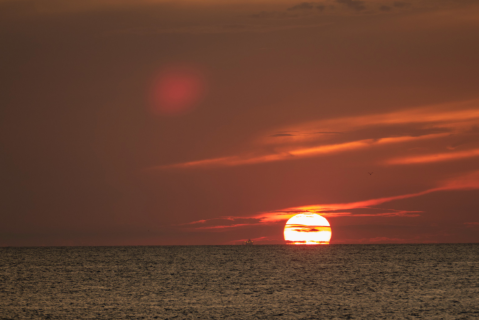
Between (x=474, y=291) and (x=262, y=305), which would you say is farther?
(x=474, y=291)

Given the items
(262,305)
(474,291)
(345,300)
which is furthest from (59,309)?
(474,291)

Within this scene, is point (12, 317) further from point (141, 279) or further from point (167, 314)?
point (141, 279)

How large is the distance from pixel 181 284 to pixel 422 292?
116 feet

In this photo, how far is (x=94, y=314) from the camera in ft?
155

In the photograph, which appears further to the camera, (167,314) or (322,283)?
(322,283)

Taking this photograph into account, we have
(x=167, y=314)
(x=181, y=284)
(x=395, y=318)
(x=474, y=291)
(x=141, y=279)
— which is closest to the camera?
(x=395, y=318)

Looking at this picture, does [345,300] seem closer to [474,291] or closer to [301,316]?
[301,316]

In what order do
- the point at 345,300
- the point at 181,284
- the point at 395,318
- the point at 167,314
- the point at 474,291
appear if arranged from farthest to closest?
the point at 181,284
the point at 474,291
the point at 345,300
the point at 167,314
the point at 395,318

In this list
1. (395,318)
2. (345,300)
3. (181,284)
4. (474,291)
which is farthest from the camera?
(181,284)

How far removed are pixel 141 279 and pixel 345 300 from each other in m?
43.4

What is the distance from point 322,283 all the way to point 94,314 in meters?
43.0

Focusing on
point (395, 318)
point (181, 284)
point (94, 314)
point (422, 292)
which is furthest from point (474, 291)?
point (94, 314)

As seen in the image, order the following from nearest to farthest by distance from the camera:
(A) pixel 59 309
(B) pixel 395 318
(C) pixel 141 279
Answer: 1. (B) pixel 395 318
2. (A) pixel 59 309
3. (C) pixel 141 279

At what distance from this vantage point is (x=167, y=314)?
46875mm
